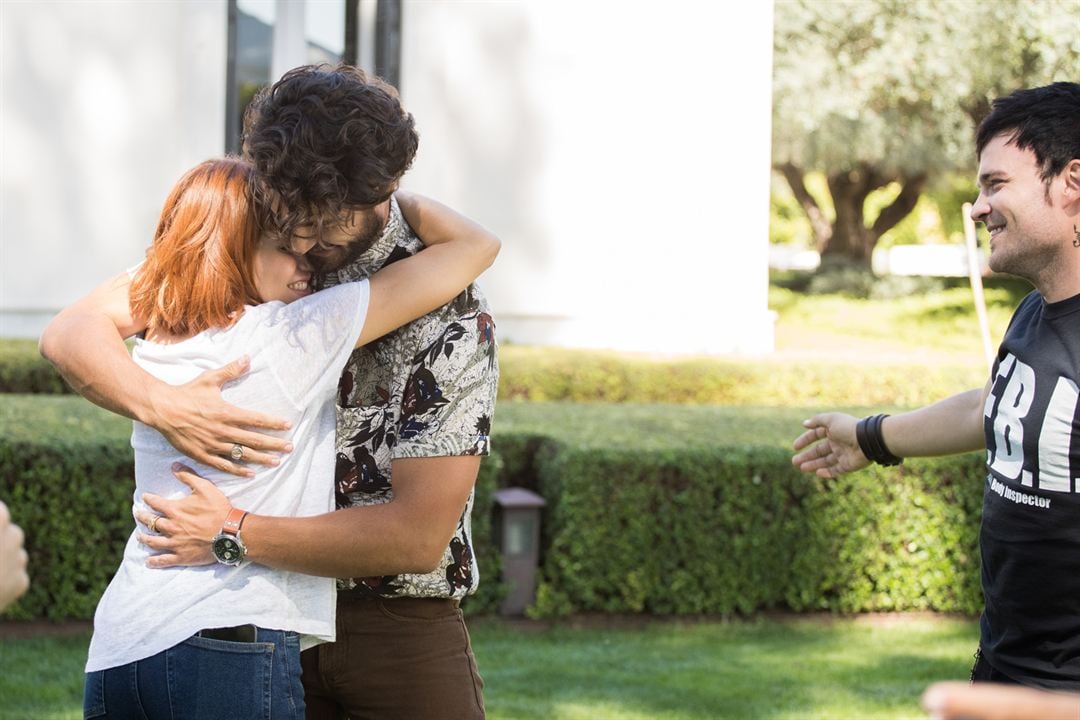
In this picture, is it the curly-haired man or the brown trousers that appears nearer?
the curly-haired man

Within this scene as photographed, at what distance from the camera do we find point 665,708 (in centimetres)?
511

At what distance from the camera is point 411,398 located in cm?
228

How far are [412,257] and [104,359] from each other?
53cm

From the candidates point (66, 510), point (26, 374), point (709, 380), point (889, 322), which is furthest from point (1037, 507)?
point (889, 322)

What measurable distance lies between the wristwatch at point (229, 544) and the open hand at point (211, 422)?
0.09 meters

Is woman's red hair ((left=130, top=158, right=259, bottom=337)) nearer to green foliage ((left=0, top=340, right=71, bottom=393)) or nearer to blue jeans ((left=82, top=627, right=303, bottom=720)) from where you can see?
blue jeans ((left=82, top=627, right=303, bottom=720))

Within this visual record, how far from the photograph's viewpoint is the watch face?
2082 millimetres

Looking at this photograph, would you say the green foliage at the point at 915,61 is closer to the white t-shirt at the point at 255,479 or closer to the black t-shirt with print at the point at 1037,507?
the black t-shirt with print at the point at 1037,507

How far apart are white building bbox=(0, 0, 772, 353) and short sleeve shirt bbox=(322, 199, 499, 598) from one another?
28.5 ft

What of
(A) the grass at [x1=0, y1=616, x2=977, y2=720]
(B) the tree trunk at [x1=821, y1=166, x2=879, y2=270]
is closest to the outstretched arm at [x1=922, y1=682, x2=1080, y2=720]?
(A) the grass at [x1=0, y1=616, x2=977, y2=720]

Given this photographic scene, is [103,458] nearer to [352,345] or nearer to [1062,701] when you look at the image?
[352,345]

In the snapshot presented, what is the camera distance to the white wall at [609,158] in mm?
11344

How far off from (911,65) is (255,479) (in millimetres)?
17118

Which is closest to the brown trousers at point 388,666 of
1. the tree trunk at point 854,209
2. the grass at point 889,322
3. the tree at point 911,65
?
the grass at point 889,322
